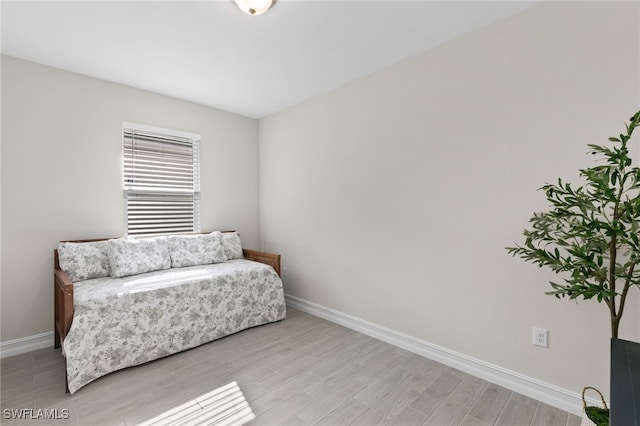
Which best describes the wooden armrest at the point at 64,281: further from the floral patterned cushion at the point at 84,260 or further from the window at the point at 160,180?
the window at the point at 160,180

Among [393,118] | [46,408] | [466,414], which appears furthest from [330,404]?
[393,118]

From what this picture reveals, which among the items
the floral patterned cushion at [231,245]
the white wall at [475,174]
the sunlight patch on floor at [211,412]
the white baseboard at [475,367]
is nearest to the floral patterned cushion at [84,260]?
the floral patterned cushion at [231,245]

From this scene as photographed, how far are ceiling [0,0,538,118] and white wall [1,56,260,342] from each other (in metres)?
0.21

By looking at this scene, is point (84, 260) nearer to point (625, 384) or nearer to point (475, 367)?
point (475, 367)

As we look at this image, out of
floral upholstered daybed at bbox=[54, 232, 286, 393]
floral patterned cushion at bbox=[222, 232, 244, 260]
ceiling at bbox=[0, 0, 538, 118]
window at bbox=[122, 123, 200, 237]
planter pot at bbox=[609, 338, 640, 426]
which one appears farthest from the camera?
floral patterned cushion at bbox=[222, 232, 244, 260]

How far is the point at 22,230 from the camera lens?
8.56 feet

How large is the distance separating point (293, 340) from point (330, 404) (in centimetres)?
98

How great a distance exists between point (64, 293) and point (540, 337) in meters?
3.25

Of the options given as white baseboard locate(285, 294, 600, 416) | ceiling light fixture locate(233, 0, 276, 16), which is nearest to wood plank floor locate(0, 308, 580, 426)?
white baseboard locate(285, 294, 600, 416)

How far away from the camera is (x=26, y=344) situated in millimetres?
2604

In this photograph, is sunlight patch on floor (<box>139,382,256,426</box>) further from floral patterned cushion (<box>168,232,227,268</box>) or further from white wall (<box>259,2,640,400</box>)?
floral patterned cushion (<box>168,232,227,268</box>)

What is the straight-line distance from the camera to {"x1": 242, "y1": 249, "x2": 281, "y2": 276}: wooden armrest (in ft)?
11.2

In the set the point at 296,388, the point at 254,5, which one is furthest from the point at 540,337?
the point at 254,5

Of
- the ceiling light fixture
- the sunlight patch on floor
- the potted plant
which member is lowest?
the sunlight patch on floor
